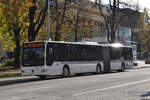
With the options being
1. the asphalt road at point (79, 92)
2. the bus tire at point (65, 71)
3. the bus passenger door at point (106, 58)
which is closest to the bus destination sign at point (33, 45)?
the bus tire at point (65, 71)

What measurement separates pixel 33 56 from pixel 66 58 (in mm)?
3087

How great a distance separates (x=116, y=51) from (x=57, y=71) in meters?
11.4

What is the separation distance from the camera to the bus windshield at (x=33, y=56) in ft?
72.0

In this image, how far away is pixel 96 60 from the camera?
1135 inches

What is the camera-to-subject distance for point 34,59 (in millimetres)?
22062

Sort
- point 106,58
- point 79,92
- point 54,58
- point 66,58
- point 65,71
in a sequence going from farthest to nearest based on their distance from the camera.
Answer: point 106,58 < point 66,58 < point 65,71 < point 54,58 < point 79,92

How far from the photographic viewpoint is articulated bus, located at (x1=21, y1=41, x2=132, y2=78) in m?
22.0

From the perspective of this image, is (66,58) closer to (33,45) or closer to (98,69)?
(33,45)

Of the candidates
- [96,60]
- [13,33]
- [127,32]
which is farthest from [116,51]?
[127,32]

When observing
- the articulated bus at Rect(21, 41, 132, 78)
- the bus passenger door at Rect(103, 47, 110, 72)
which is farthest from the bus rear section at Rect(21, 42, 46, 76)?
the bus passenger door at Rect(103, 47, 110, 72)

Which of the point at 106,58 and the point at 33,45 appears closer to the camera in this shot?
the point at 33,45

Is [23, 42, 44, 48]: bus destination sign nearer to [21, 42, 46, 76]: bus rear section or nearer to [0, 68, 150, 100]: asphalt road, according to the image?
[21, 42, 46, 76]: bus rear section

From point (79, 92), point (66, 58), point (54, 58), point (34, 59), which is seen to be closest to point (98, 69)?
point (66, 58)

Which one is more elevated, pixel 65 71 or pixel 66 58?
pixel 66 58
